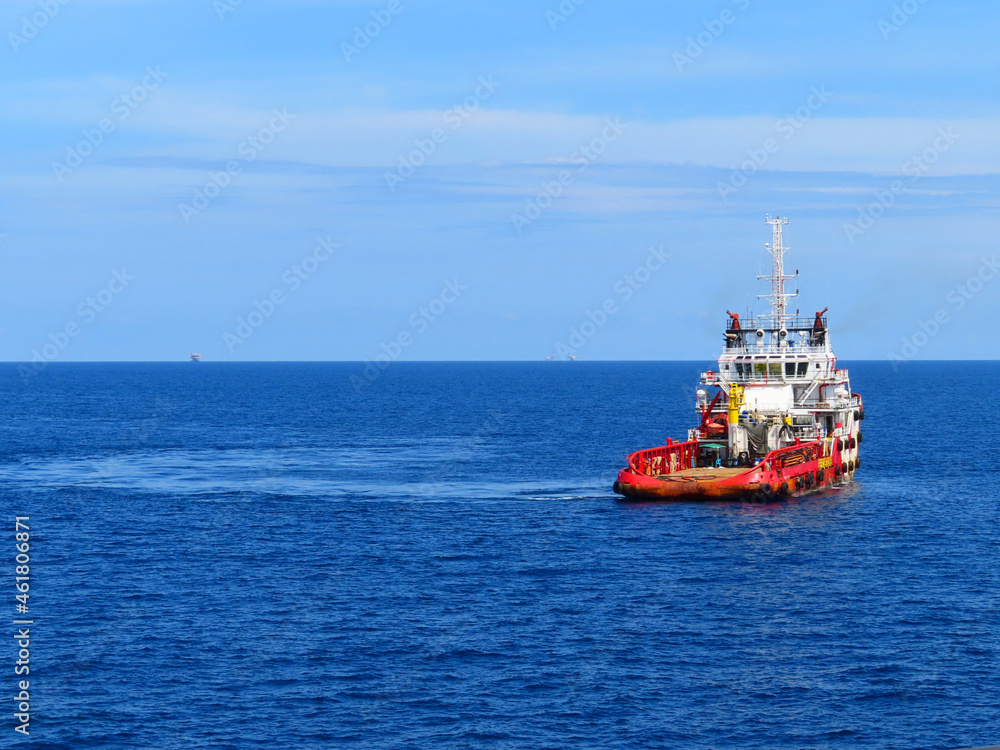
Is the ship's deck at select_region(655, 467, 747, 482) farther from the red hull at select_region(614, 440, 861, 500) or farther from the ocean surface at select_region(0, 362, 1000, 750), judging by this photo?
the ocean surface at select_region(0, 362, 1000, 750)

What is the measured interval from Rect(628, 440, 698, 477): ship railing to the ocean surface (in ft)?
10.5

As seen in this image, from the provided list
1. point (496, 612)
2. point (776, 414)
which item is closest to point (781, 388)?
point (776, 414)

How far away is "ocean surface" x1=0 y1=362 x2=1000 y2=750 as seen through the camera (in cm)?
3731

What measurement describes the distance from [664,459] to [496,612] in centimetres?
3407

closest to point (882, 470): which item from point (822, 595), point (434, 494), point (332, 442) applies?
point (434, 494)

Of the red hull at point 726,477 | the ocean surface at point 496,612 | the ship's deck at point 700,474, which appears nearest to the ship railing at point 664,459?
the red hull at point 726,477

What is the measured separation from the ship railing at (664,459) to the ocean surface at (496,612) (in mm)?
3200

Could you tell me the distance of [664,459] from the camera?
82.0 meters

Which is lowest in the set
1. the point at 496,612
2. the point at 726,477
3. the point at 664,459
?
the point at 496,612

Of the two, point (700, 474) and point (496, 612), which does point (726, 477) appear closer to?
point (700, 474)

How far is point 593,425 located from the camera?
150750 mm

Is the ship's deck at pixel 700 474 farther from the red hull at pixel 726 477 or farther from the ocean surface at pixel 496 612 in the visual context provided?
the ocean surface at pixel 496 612

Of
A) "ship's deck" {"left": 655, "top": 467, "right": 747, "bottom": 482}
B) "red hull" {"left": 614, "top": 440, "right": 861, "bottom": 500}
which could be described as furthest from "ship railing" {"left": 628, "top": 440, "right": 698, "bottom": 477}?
"ship's deck" {"left": 655, "top": 467, "right": 747, "bottom": 482}

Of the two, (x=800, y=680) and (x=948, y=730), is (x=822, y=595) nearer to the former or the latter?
(x=800, y=680)
